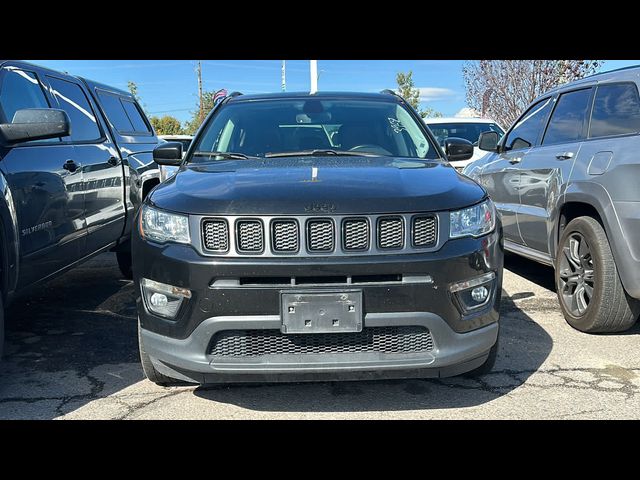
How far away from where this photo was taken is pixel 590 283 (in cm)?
424

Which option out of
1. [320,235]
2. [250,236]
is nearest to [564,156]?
[320,235]

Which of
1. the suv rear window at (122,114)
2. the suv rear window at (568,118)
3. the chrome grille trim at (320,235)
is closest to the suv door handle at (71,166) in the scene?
the suv rear window at (122,114)

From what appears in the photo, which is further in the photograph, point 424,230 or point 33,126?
point 33,126

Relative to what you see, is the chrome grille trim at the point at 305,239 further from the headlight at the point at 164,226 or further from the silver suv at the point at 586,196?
the silver suv at the point at 586,196

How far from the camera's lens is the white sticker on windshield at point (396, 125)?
412 centimetres

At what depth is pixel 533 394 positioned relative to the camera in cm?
321

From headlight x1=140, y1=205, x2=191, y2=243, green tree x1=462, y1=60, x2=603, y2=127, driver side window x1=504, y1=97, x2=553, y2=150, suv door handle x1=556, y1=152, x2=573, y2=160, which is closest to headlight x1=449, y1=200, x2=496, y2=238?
headlight x1=140, y1=205, x2=191, y2=243

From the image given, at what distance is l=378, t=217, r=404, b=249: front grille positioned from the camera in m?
2.68

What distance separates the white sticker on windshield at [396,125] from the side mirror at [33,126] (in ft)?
6.90

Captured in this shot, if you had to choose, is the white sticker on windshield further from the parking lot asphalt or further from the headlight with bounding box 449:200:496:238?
the parking lot asphalt

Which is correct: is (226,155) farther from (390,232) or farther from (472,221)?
(472,221)

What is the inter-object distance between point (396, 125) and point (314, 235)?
1.78 meters

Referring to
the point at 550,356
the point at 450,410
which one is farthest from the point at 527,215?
the point at 450,410

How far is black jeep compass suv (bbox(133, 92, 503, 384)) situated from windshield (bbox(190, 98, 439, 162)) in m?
1.00
